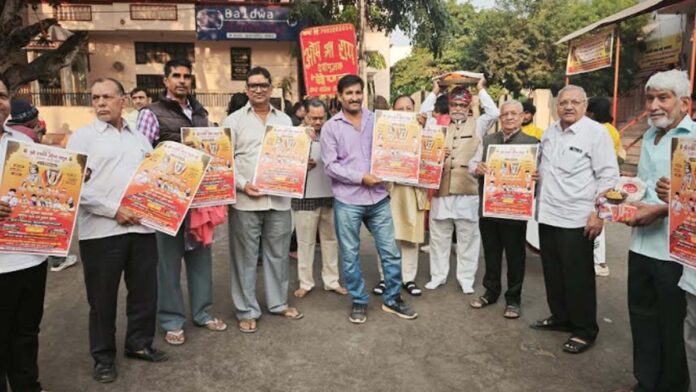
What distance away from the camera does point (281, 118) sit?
157 inches

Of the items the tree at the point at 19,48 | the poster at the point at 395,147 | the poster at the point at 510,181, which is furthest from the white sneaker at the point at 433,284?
the tree at the point at 19,48

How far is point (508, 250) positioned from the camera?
4.26 metres

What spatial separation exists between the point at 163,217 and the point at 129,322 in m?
0.80

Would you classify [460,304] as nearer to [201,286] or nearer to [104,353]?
[201,286]

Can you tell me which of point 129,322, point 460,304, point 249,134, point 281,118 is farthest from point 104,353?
point 460,304

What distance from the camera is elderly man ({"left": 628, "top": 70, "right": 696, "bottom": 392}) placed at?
8.54 feet

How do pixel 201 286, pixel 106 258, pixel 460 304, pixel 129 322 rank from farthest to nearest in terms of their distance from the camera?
pixel 460 304
pixel 201 286
pixel 129 322
pixel 106 258

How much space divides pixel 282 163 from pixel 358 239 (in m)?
0.88

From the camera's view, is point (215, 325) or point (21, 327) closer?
point (21, 327)

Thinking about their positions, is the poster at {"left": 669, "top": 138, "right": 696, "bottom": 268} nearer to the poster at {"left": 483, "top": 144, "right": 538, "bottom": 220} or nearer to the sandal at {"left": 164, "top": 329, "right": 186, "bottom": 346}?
the poster at {"left": 483, "top": 144, "right": 538, "bottom": 220}

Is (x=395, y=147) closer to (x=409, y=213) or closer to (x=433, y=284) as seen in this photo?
(x=409, y=213)

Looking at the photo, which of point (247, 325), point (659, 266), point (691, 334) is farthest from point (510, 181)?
point (247, 325)

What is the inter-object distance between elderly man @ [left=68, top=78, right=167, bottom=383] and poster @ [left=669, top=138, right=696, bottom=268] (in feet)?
9.29

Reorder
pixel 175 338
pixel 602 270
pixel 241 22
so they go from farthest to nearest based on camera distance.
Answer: pixel 241 22
pixel 602 270
pixel 175 338
